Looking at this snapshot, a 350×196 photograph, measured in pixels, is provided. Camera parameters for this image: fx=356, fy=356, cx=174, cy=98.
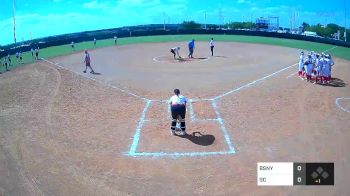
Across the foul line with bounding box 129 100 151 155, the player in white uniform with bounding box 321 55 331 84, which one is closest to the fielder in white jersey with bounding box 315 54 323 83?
the player in white uniform with bounding box 321 55 331 84

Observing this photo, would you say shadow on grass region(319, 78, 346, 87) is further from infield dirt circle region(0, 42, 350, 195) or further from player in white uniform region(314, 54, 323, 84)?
player in white uniform region(314, 54, 323, 84)

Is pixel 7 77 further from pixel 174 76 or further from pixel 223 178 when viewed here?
pixel 223 178

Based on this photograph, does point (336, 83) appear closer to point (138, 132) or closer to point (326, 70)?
point (326, 70)

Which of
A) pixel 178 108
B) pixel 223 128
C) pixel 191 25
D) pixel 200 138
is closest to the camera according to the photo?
pixel 200 138

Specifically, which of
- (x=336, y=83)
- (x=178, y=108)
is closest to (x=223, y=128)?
(x=178, y=108)

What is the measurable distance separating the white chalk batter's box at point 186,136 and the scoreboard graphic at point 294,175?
1969mm

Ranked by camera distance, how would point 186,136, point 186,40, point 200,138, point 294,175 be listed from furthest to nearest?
1. point 186,40
2. point 186,136
3. point 200,138
4. point 294,175

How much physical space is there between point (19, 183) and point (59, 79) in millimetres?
15194

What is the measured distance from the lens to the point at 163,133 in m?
12.6

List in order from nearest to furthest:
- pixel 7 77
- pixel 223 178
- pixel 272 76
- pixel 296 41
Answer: pixel 223 178, pixel 272 76, pixel 7 77, pixel 296 41

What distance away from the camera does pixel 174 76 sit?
23.0 meters

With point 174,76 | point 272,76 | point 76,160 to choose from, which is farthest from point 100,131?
point 272,76

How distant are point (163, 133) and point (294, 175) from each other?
5217 mm

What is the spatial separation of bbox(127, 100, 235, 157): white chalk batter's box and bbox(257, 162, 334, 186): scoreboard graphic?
1969mm
